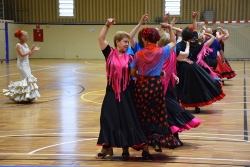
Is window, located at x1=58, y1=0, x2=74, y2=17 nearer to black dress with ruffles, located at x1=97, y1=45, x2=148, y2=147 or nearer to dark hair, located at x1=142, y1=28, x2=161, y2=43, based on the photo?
dark hair, located at x1=142, y1=28, x2=161, y2=43

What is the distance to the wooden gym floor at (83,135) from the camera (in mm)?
5047

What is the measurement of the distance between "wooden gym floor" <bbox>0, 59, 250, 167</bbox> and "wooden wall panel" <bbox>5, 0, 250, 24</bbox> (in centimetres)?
1329

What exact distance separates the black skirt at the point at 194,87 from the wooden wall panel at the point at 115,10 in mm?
16026

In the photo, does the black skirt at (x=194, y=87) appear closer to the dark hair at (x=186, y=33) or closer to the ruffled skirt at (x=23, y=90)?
the dark hair at (x=186, y=33)

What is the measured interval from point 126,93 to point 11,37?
2134 cm

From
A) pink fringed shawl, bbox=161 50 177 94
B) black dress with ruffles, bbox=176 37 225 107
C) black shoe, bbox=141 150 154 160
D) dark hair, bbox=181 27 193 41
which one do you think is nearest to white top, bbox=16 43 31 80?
black dress with ruffles, bbox=176 37 225 107

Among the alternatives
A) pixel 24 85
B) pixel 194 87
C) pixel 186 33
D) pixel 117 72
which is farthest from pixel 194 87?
pixel 24 85

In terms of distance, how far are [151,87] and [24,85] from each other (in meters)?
5.21

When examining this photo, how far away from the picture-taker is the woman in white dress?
9305mm

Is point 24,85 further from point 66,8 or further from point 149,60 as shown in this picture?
point 66,8

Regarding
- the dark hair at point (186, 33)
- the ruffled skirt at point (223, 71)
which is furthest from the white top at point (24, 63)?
the ruffled skirt at point (223, 71)

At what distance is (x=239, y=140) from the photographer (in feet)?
19.7

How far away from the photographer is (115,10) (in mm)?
25312

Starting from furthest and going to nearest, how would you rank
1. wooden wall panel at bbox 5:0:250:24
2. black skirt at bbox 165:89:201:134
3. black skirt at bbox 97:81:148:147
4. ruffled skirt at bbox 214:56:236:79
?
wooden wall panel at bbox 5:0:250:24, ruffled skirt at bbox 214:56:236:79, black skirt at bbox 165:89:201:134, black skirt at bbox 97:81:148:147
